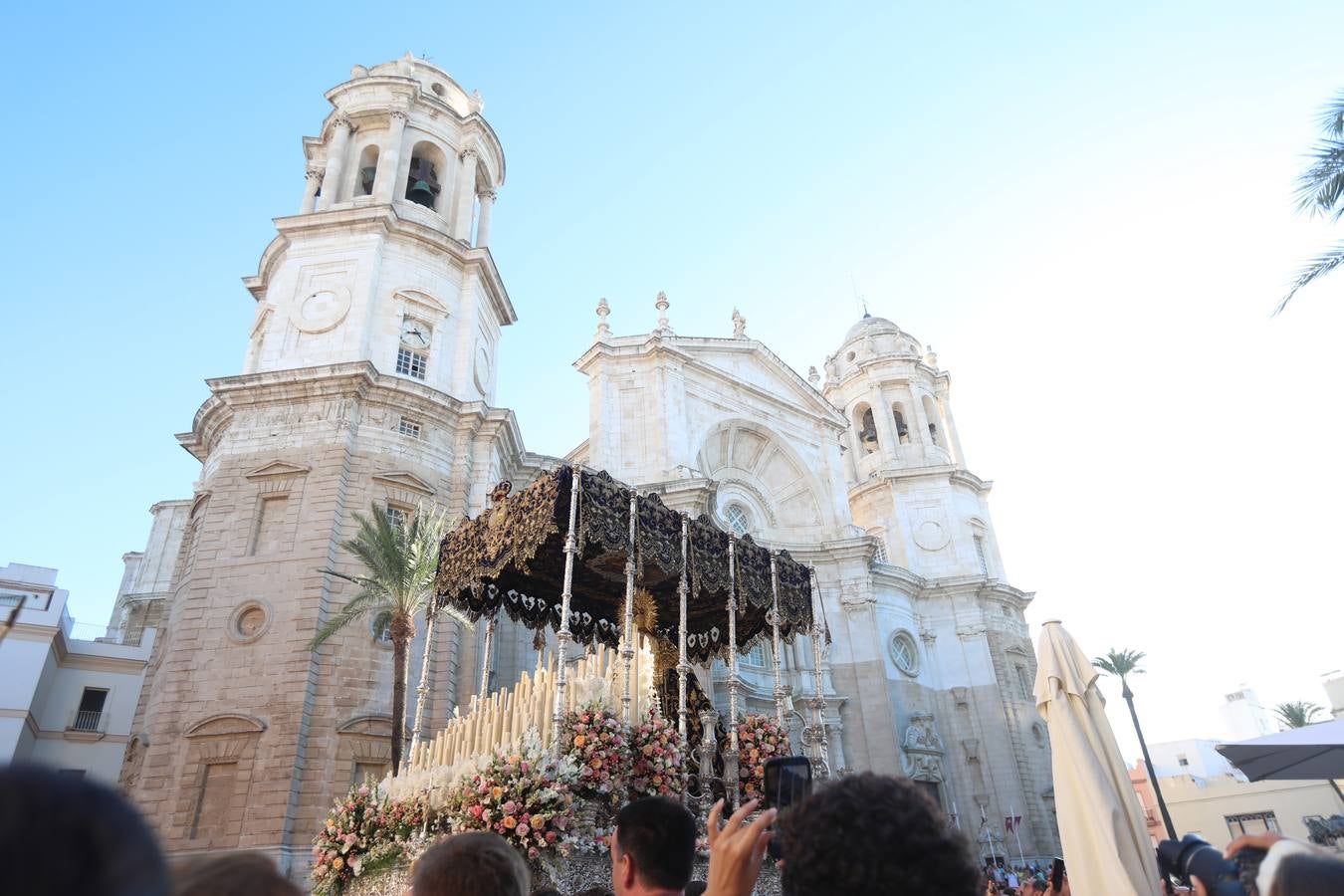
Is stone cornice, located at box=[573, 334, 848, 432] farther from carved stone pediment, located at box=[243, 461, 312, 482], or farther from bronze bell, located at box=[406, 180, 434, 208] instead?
carved stone pediment, located at box=[243, 461, 312, 482]

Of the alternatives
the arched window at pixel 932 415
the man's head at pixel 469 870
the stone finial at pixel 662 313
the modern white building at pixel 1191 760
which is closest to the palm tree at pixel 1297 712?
the modern white building at pixel 1191 760

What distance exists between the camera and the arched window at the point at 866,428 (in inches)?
1773

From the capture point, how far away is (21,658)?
2572 centimetres

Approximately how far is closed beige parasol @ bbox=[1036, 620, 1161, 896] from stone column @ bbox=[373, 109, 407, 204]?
25423 millimetres

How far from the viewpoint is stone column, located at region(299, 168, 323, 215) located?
28141 millimetres

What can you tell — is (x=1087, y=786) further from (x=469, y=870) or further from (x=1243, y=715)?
(x=1243, y=715)

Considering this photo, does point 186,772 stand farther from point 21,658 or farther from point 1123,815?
point 1123,815

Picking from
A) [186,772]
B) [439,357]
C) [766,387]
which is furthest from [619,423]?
[186,772]

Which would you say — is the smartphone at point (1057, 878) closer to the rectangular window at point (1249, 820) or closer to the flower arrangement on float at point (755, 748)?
the flower arrangement on float at point (755, 748)

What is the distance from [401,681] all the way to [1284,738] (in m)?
15.6

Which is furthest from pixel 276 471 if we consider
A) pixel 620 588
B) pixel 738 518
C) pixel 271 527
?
pixel 738 518

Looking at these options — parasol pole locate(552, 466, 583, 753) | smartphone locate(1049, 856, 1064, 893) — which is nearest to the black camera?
smartphone locate(1049, 856, 1064, 893)

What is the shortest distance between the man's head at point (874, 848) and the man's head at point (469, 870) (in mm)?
1243

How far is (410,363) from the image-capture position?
24.8 m
